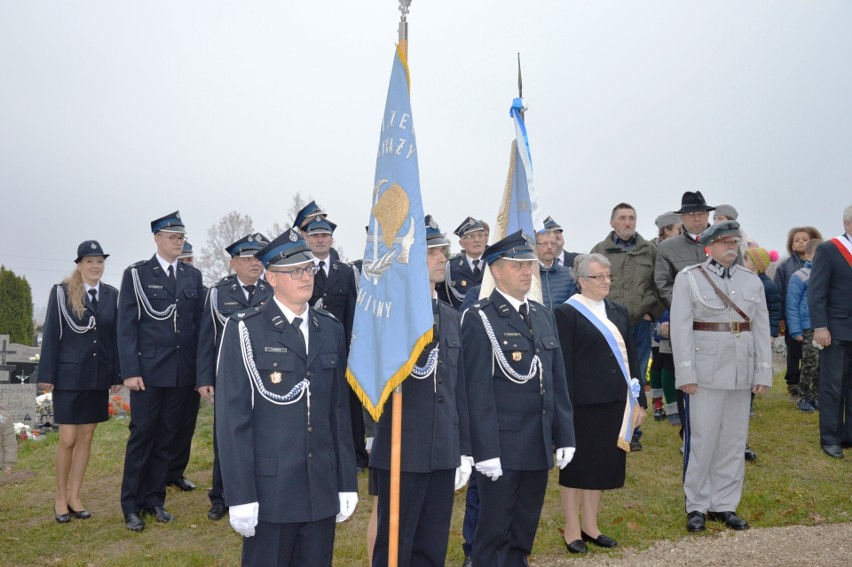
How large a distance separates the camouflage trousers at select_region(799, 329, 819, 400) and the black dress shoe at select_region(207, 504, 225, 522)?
25.3 ft

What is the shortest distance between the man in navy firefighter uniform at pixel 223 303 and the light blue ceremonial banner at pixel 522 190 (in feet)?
7.30

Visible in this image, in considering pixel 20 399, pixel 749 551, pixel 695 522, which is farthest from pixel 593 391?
pixel 20 399

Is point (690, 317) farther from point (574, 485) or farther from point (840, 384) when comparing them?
point (840, 384)

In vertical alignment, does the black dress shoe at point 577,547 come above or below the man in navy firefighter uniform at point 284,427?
below

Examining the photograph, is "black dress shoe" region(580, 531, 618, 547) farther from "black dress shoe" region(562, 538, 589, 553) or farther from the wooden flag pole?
the wooden flag pole

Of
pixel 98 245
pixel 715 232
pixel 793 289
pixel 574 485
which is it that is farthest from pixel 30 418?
pixel 793 289

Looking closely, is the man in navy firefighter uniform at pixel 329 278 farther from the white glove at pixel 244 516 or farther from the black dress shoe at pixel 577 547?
the white glove at pixel 244 516

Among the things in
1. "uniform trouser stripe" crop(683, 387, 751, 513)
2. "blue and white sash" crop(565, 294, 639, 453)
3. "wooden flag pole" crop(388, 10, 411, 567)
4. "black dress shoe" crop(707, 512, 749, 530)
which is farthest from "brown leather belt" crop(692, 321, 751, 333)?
"wooden flag pole" crop(388, 10, 411, 567)

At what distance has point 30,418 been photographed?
38.6 ft

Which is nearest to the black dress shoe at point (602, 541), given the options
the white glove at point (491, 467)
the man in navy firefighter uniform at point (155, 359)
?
the white glove at point (491, 467)

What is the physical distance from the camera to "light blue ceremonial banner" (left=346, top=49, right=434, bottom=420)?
14.2 ft

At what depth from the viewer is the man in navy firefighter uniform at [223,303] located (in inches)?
261

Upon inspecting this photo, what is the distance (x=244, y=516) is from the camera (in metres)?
3.59

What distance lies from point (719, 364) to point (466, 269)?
3.14 meters
